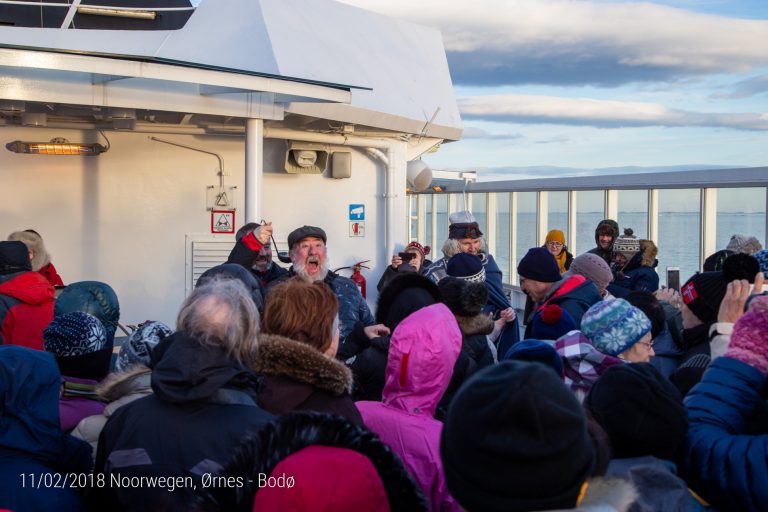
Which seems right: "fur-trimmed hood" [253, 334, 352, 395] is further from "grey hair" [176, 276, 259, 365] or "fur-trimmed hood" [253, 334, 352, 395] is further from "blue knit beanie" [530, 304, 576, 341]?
"blue knit beanie" [530, 304, 576, 341]

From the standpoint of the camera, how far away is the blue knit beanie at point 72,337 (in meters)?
3.31

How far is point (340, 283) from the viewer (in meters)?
5.17

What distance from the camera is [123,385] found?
2.96 m

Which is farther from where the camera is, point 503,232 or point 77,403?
point 503,232

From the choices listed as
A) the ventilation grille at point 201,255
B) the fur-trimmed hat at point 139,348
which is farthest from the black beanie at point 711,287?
the ventilation grille at point 201,255

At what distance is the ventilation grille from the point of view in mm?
→ 8367

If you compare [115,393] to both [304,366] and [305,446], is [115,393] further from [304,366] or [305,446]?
[305,446]

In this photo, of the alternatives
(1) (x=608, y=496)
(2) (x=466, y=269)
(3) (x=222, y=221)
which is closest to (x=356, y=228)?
(3) (x=222, y=221)

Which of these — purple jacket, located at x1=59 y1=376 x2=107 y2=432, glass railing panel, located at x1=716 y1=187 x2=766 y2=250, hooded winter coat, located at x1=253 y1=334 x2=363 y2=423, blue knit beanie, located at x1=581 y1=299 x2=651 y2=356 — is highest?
glass railing panel, located at x1=716 y1=187 x2=766 y2=250

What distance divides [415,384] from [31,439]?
134cm

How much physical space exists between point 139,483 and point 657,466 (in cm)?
156

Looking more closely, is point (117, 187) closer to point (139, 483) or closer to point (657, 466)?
point (139, 483)

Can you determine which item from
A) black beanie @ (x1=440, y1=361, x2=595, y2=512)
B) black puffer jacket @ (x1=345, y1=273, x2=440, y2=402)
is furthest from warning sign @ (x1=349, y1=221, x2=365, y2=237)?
black beanie @ (x1=440, y1=361, x2=595, y2=512)

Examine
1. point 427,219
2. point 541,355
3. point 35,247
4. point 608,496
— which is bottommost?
point 608,496
